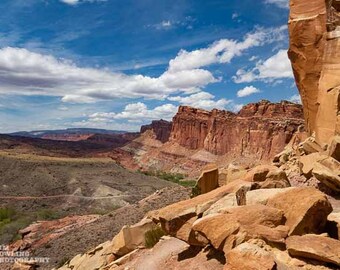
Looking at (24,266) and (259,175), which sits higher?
(259,175)

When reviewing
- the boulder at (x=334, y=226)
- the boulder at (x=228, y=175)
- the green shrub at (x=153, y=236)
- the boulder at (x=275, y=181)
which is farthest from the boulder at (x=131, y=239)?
the boulder at (x=334, y=226)

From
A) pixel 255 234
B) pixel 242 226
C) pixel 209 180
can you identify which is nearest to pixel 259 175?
pixel 209 180

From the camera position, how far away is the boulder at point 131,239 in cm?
1823

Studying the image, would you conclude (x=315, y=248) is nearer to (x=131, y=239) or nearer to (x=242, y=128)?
(x=131, y=239)

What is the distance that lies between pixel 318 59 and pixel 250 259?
47.3 feet

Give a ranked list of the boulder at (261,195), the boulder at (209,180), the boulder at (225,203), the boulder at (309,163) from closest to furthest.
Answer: the boulder at (261,195) → the boulder at (225,203) → the boulder at (309,163) → the boulder at (209,180)

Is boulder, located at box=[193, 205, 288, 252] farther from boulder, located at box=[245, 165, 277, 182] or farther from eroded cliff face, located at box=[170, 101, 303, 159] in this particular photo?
eroded cliff face, located at box=[170, 101, 303, 159]

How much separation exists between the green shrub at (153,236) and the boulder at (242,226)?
6.92 m

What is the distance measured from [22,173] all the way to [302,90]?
272ft

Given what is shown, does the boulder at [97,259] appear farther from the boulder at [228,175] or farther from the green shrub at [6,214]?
the green shrub at [6,214]

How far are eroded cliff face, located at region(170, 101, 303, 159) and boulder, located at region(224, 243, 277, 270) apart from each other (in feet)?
362

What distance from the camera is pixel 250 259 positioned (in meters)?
8.12

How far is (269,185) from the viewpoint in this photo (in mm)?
13523

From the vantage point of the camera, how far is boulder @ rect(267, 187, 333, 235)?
9.59m
